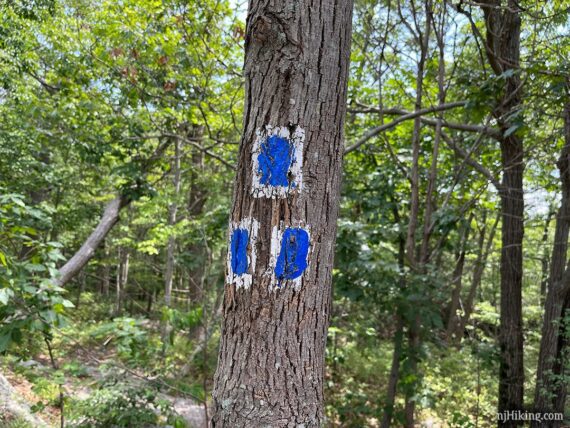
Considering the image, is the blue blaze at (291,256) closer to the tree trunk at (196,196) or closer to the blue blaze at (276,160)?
the blue blaze at (276,160)

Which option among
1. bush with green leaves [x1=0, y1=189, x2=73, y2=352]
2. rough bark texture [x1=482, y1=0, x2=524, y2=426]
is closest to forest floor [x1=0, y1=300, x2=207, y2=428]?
bush with green leaves [x1=0, y1=189, x2=73, y2=352]

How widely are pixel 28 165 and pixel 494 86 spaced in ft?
25.5

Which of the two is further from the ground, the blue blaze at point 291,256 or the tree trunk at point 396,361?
the blue blaze at point 291,256

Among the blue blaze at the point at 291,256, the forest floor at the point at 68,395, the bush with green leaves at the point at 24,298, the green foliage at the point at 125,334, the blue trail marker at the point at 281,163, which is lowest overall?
the forest floor at the point at 68,395

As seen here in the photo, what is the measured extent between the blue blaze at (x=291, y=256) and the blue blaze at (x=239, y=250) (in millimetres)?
108

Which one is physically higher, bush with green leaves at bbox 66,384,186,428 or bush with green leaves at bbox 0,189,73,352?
bush with green leaves at bbox 0,189,73,352

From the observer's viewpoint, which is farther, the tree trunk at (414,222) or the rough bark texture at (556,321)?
the rough bark texture at (556,321)

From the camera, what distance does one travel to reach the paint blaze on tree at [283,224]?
1.08 m

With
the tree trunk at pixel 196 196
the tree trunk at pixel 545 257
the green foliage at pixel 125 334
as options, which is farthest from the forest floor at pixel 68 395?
the tree trunk at pixel 545 257

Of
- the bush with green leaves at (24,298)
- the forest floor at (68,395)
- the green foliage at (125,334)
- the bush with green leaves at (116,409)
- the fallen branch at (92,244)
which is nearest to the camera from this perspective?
the bush with green leaves at (24,298)

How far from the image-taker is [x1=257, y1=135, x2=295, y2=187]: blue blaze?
1.10 meters

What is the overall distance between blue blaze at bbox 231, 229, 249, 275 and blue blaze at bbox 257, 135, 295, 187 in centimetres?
17

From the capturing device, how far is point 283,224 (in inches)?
43.1

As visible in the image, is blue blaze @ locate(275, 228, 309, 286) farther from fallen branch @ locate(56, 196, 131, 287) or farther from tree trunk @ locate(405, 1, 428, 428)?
fallen branch @ locate(56, 196, 131, 287)
